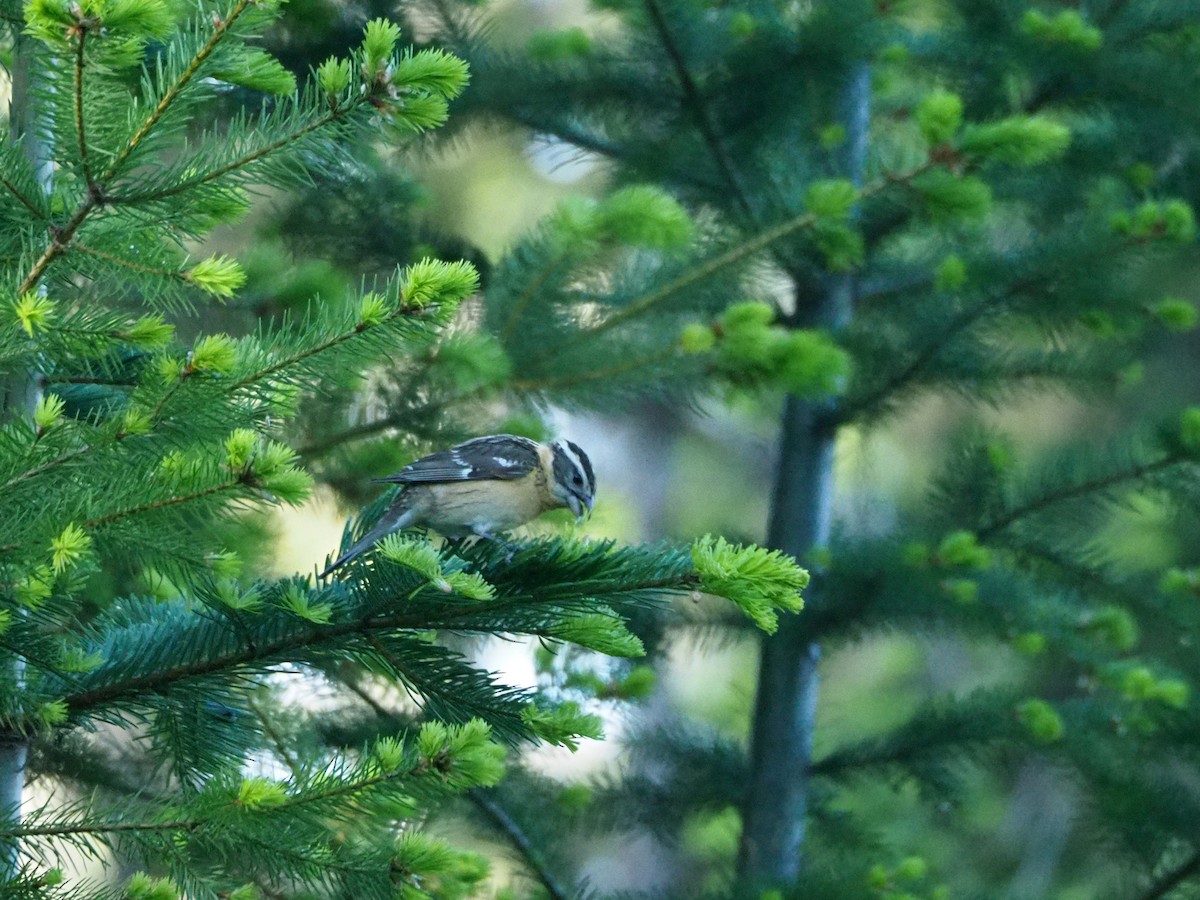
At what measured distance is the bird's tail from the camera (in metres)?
3.44

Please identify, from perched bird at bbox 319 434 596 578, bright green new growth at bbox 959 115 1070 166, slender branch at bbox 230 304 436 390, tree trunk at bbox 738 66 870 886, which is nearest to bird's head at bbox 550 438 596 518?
perched bird at bbox 319 434 596 578

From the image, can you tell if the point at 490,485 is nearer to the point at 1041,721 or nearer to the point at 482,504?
the point at 482,504

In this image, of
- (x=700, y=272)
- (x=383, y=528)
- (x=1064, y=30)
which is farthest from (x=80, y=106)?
(x=1064, y=30)

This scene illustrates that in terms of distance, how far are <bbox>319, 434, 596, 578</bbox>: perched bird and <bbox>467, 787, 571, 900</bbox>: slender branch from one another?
0.89 m

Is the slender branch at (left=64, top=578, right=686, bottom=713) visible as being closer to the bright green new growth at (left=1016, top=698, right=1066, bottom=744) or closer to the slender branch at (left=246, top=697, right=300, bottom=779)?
the slender branch at (left=246, top=697, right=300, bottom=779)

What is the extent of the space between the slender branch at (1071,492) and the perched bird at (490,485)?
217 cm

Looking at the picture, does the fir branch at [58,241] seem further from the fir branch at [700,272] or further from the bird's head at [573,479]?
the fir branch at [700,272]

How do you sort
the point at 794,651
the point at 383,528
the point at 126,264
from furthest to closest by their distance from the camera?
the point at 794,651
the point at 383,528
the point at 126,264

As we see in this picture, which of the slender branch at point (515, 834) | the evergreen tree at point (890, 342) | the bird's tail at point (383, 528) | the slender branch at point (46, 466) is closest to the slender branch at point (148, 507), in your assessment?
the slender branch at point (46, 466)

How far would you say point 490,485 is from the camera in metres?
4.25

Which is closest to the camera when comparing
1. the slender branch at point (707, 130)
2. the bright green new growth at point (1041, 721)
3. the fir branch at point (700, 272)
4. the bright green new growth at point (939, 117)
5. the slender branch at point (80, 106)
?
the slender branch at point (80, 106)

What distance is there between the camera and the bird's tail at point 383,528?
3.44 meters

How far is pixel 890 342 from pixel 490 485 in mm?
2292

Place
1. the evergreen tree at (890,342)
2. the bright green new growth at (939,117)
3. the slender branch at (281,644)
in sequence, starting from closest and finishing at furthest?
the slender branch at (281,644), the bright green new growth at (939,117), the evergreen tree at (890,342)
